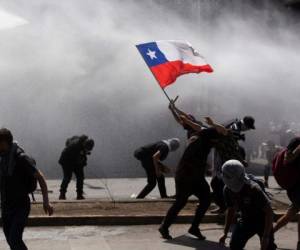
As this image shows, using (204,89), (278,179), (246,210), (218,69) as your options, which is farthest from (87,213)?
(204,89)

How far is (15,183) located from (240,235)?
1.97 m

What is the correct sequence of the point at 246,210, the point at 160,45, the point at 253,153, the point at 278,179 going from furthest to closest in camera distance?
1. the point at 253,153
2. the point at 160,45
3. the point at 278,179
4. the point at 246,210

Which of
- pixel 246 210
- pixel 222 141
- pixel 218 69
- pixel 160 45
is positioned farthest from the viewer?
pixel 218 69

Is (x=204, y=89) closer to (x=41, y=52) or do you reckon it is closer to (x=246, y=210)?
(x=41, y=52)

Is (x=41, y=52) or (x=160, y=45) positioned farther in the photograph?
(x=41, y=52)

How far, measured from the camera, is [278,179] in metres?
6.94

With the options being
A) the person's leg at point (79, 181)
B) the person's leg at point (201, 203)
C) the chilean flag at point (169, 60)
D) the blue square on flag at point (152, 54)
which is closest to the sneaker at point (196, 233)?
the person's leg at point (201, 203)

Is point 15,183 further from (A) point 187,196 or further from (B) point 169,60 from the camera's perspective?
(B) point 169,60

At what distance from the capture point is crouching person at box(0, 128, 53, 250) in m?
5.88

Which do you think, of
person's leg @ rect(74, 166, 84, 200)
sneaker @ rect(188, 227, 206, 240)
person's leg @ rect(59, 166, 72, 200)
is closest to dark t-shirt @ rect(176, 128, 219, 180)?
sneaker @ rect(188, 227, 206, 240)

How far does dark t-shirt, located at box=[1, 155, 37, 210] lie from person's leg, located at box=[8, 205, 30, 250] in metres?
0.07

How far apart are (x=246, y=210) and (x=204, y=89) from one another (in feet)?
39.7

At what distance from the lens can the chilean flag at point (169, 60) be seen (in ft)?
29.1

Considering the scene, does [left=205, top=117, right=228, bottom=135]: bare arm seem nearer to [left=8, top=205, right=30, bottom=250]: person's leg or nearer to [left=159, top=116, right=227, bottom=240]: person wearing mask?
[left=159, top=116, right=227, bottom=240]: person wearing mask
